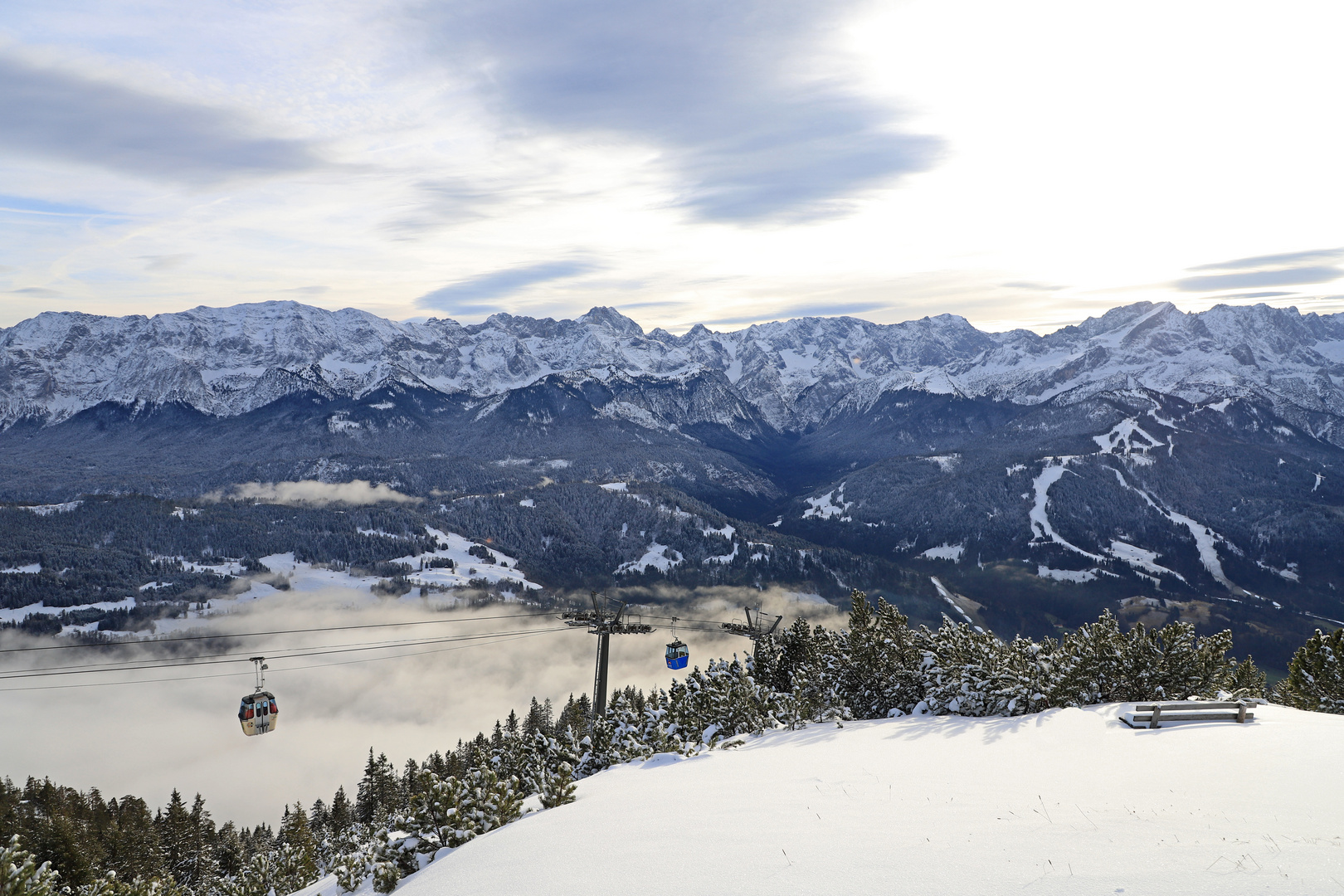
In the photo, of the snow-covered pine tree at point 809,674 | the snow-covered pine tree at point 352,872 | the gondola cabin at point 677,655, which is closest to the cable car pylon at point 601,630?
the gondola cabin at point 677,655

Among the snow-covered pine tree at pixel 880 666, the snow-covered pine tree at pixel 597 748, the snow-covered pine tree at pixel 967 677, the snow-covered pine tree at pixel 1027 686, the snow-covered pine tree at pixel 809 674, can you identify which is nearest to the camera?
the snow-covered pine tree at pixel 1027 686

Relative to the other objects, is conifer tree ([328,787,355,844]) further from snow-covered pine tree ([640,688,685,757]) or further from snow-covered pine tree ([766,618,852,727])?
snow-covered pine tree ([766,618,852,727])

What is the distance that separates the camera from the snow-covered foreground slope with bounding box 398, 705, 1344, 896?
1163 centimetres

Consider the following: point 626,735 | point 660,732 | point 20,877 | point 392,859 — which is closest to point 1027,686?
point 660,732

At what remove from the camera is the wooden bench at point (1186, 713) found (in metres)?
24.3

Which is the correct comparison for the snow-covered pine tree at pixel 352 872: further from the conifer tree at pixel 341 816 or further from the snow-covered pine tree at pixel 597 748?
the conifer tree at pixel 341 816

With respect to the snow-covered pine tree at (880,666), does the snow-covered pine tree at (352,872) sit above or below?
above

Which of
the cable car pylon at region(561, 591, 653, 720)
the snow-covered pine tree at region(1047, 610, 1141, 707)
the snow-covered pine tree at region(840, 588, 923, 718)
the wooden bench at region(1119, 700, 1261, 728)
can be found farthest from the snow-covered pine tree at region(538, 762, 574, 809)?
the snow-covered pine tree at region(840, 588, 923, 718)

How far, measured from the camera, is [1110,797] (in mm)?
16578

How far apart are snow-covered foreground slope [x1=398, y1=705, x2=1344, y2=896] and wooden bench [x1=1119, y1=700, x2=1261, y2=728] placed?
469mm

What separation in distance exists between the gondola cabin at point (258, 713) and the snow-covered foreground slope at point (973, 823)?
27.6 meters

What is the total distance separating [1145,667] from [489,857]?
105 feet

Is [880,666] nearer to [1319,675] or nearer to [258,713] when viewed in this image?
[1319,675]

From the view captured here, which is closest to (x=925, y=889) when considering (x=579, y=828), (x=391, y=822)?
(x=579, y=828)
